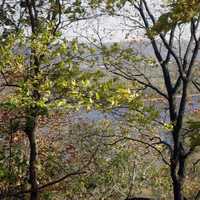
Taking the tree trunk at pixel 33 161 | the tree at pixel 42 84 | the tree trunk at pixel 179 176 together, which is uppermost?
the tree at pixel 42 84

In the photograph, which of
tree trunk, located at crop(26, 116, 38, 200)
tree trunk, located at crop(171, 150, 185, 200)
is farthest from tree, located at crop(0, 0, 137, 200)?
tree trunk, located at crop(171, 150, 185, 200)

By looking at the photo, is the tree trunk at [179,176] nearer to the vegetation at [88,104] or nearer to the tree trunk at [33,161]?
the vegetation at [88,104]

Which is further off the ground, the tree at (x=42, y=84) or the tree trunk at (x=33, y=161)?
the tree at (x=42, y=84)

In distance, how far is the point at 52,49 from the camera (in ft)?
22.6

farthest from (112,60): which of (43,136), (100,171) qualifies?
(43,136)

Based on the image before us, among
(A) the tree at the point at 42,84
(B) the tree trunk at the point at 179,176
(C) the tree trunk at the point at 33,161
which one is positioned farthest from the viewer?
(B) the tree trunk at the point at 179,176

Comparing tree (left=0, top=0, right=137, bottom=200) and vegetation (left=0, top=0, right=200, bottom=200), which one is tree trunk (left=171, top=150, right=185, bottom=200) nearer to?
vegetation (left=0, top=0, right=200, bottom=200)

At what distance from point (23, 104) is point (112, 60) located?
854 centimetres

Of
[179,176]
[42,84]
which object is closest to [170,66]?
[179,176]

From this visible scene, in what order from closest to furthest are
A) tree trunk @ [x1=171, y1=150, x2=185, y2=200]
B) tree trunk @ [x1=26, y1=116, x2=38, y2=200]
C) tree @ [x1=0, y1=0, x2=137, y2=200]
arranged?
tree @ [x1=0, y1=0, x2=137, y2=200] < tree trunk @ [x1=26, y1=116, x2=38, y2=200] < tree trunk @ [x1=171, y1=150, x2=185, y2=200]

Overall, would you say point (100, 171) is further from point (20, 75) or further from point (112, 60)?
point (20, 75)

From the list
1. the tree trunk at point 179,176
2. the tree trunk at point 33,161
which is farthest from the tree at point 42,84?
the tree trunk at point 179,176

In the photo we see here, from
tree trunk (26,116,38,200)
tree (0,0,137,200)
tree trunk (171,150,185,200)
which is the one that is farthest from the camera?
tree trunk (171,150,185,200)

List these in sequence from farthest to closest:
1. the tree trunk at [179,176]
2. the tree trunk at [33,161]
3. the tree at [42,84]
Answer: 1. the tree trunk at [179,176]
2. the tree trunk at [33,161]
3. the tree at [42,84]
